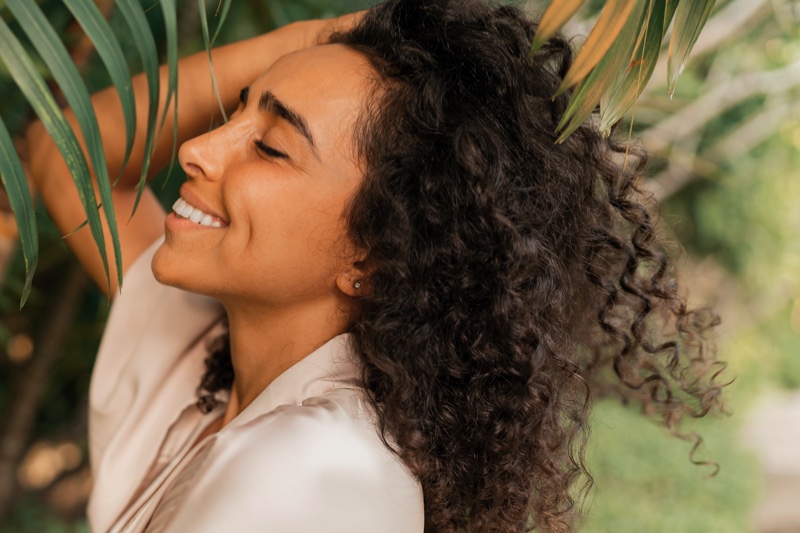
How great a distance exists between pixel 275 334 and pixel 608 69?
0.60 metres

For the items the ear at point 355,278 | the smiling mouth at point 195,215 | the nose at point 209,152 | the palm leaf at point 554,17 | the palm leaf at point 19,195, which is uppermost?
the palm leaf at point 554,17

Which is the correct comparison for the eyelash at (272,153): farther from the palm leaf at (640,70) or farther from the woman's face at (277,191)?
the palm leaf at (640,70)

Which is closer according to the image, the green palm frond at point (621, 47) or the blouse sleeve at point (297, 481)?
the green palm frond at point (621, 47)

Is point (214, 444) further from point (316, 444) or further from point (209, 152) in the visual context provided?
point (209, 152)

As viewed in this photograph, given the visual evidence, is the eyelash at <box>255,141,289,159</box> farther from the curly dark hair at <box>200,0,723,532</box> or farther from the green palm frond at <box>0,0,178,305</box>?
the green palm frond at <box>0,0,178,305</box>

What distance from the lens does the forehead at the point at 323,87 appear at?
3.61 feet

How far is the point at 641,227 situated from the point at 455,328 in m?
0.33

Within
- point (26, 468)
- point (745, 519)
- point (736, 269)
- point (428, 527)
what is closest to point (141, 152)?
point (428, 527)

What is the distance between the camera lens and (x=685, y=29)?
0.81 meters

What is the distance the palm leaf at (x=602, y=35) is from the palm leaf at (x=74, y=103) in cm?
41

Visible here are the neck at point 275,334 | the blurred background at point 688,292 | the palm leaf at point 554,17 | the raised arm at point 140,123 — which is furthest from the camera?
the blurred background at point 688,292

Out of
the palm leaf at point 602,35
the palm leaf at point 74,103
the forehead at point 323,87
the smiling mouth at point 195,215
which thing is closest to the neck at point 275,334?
the smiling mouth at point 195,215

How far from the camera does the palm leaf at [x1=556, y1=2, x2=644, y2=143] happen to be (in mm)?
769

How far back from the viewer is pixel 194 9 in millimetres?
1877
